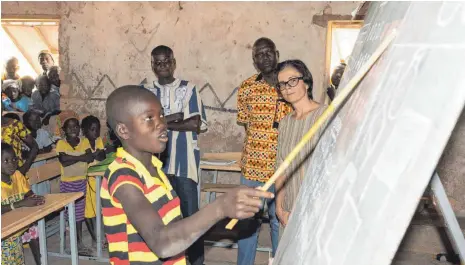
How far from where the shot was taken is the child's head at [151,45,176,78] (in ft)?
12.6

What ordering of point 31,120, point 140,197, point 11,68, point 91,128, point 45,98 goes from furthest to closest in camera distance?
point 11,68, point 45,98, point 31,120, point 91,128, point 140,197

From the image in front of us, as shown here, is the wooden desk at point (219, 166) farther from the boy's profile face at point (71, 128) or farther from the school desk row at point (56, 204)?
the boy's profile face at point (71, 128)

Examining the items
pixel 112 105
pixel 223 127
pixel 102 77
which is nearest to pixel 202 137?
pixel 223 127

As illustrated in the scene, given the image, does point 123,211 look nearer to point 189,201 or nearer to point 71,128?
point 189,201

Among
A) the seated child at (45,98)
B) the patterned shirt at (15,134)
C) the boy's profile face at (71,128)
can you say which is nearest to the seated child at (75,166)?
the boy's profile face at (71,128)

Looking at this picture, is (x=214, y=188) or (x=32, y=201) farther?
(x=214, y=188)

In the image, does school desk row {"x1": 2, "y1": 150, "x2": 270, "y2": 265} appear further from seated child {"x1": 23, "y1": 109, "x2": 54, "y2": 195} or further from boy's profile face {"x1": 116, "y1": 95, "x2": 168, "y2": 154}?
boy's profile face {"x1": 116, "y1": 95, "x2": 168, "y2": 154}

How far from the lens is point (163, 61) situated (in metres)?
3.86

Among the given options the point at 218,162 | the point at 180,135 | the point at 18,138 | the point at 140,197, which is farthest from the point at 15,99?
the point at 140,197

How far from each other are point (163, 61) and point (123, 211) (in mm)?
2556

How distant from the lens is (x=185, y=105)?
393 centimetres

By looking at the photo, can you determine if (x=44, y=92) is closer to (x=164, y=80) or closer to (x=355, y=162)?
(x=164, y=80)

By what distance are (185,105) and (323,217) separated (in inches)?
118

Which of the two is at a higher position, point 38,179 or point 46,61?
point 46,61
